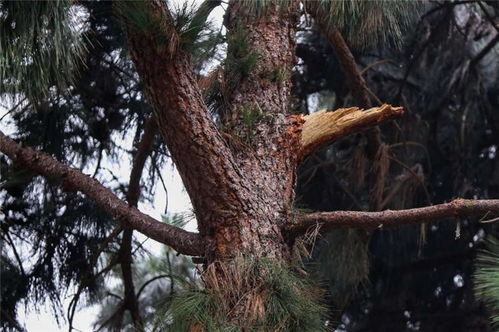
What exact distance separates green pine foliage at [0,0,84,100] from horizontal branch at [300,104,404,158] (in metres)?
0.58

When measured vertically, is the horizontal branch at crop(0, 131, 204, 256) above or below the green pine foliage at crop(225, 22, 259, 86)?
below

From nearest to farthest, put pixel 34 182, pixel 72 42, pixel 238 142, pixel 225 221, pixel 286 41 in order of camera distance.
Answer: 1. pixel 72 42
2. pixel 225 221
3. pixel 238 142
4. pixel 286 41
5. pixel 34 182

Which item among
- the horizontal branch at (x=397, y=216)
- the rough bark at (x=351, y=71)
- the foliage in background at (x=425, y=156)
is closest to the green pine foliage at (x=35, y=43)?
the horizontal branch at (x=397, y=216)

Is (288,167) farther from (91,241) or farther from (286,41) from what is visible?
(91,241)

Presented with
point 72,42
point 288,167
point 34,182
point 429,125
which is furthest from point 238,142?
point 429,125

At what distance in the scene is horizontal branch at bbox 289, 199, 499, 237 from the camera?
6.28ft

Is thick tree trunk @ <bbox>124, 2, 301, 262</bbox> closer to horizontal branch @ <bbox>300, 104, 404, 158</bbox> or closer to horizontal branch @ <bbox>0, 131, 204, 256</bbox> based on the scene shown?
horizontal branch @ <bbox>300, 104, 404, 158</bbox>

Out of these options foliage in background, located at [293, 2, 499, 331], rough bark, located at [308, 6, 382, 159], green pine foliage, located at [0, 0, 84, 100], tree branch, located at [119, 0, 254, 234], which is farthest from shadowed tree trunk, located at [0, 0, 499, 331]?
foliage in background, located at [293, 2, 499, 331]

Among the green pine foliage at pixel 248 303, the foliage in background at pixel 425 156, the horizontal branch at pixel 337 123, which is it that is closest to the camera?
the green pine foliage at pixel 248 303

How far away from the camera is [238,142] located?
2.15 m

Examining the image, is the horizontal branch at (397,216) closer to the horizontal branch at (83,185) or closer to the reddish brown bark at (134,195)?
the horizontal branch at (83,185)

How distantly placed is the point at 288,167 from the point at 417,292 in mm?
1597

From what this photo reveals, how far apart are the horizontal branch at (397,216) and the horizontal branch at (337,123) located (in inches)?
8.1

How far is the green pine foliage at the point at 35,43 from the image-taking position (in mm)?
1712
